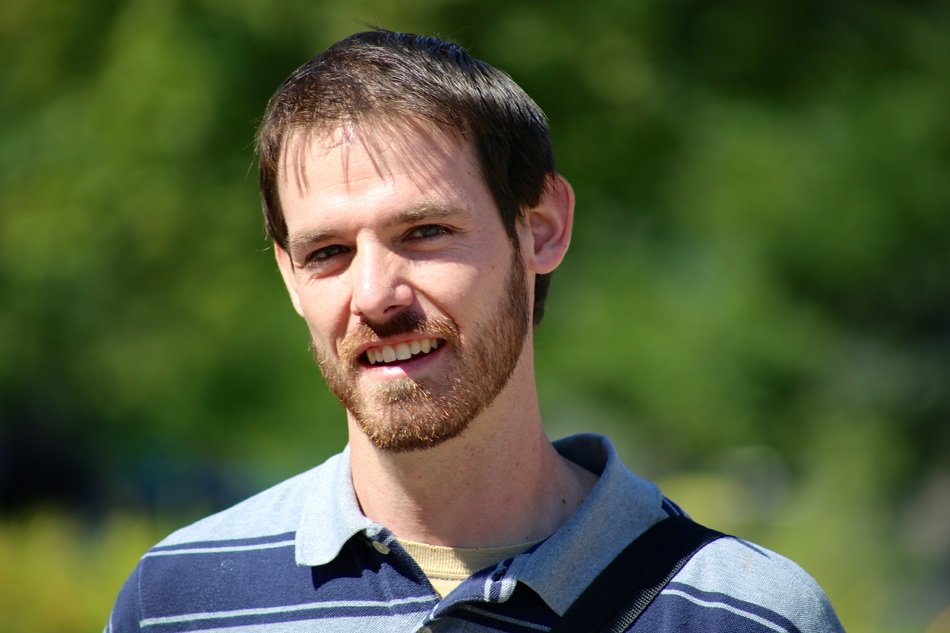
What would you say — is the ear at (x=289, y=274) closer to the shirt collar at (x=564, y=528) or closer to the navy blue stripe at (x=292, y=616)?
the shirt collar at (x=564, y=528)

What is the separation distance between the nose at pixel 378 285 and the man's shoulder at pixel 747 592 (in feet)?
2.00

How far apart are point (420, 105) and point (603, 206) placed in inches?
155

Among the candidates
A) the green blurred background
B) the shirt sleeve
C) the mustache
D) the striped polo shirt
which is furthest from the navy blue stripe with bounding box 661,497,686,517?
the green blurred background

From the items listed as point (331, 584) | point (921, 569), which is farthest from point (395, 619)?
point (921, 569)

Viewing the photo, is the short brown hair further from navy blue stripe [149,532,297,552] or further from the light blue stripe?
the light blue stripe

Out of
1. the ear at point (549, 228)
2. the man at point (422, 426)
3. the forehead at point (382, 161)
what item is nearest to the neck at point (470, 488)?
the man at point (422, 426)

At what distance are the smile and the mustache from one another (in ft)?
0.07

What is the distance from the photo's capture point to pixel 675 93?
582 cm

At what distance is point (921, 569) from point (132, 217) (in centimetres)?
438

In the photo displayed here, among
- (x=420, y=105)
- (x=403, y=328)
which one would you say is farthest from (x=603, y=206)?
(x=403, y=328)

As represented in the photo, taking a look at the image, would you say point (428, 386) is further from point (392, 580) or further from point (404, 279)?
point (392, 580)

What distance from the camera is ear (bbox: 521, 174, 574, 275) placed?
6.93 ft

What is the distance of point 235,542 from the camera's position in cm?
206

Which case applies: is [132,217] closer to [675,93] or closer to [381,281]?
[675,93]
